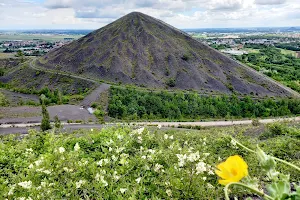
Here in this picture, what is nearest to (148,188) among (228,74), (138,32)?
(228,74)

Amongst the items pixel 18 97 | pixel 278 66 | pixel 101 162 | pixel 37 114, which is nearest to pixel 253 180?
pixel 101 162

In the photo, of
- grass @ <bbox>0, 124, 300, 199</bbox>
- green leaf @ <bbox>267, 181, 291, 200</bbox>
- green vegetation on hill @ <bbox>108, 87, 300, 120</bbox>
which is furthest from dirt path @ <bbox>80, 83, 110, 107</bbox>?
green leaf @ <bbox>267, 181, 291, 200</bbox>

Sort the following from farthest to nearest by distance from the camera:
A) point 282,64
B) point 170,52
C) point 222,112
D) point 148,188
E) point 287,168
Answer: point 282,64
point 170,52
point 222,112
point 287,168
point 148,188

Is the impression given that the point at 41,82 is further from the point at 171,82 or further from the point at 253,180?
the point at 253,180

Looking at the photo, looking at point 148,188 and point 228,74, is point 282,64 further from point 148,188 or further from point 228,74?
point 148,188

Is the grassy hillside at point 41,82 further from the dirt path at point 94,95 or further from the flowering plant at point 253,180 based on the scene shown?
the flowering plant at point 253,180

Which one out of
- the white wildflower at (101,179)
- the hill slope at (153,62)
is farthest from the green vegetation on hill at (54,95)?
the white wildflower at (101,179)
